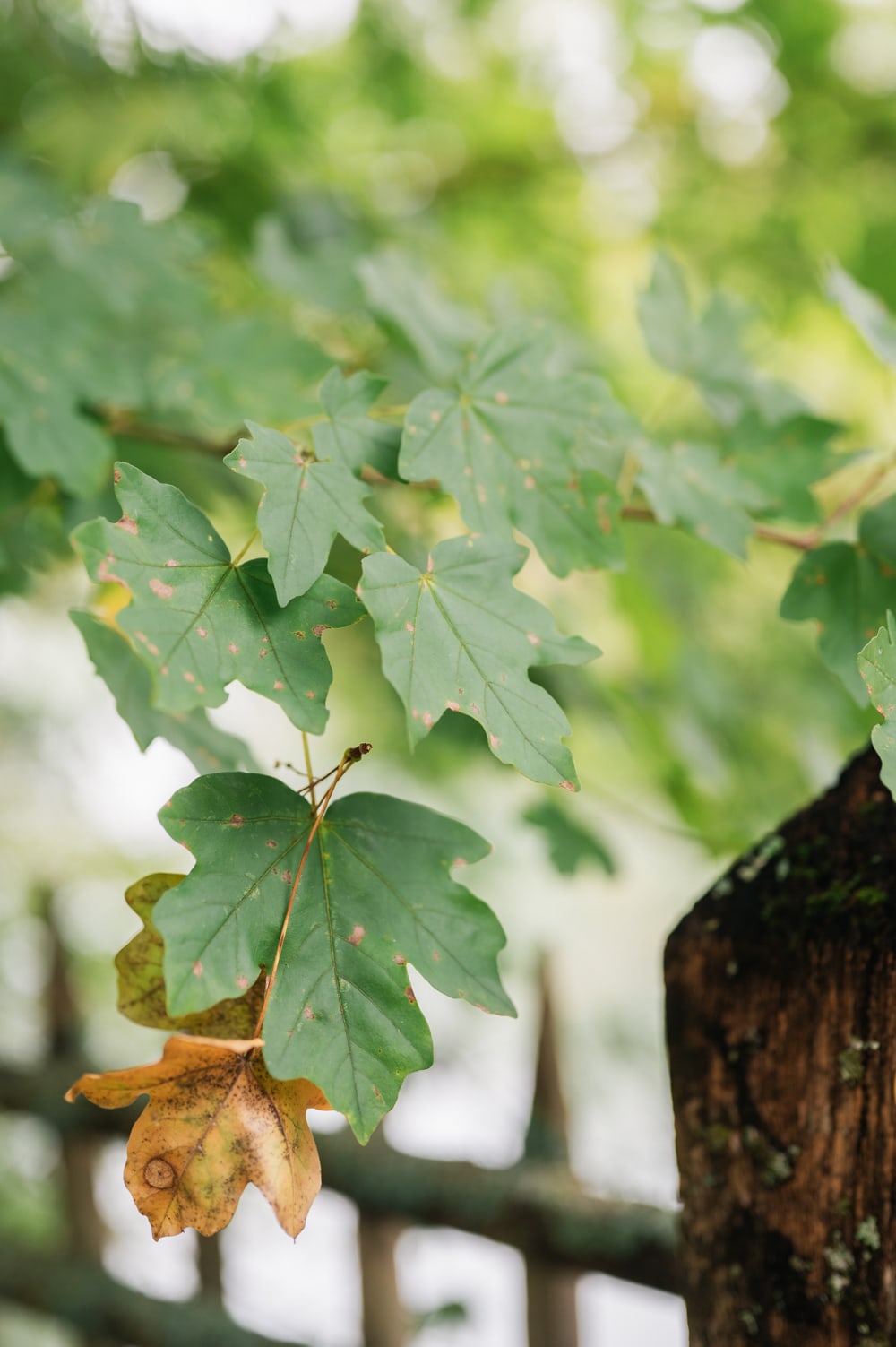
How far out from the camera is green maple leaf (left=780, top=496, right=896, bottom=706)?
697 millimetres

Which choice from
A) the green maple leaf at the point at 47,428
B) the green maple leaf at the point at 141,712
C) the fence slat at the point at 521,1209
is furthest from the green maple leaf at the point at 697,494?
the fence slat at the point at 521,1209

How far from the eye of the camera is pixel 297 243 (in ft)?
5.82

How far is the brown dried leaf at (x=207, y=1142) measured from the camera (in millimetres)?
489

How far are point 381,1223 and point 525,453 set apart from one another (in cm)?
142

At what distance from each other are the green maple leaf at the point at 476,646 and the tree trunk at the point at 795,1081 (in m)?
0.28

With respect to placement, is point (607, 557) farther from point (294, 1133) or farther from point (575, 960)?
point (575, 960)

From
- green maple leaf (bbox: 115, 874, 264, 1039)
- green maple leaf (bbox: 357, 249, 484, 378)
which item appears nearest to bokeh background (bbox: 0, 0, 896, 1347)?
green maple leaf (bbox: 357, 249, 484, 378)

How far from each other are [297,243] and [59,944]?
4.86 feet

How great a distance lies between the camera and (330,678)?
522 millimetres

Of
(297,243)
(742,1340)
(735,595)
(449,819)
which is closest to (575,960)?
(735,595)

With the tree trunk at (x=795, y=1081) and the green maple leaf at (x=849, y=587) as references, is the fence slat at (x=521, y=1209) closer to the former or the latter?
the tree trunk at (x=795, y=1081)

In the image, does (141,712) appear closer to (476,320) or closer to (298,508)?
(298,508)

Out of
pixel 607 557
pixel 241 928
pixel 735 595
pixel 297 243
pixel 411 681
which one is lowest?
pixel 241 928

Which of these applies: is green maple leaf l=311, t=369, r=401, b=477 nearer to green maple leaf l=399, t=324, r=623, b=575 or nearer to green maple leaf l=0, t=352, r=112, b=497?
green maple leaf l=399, t=324, r=623, b=575
